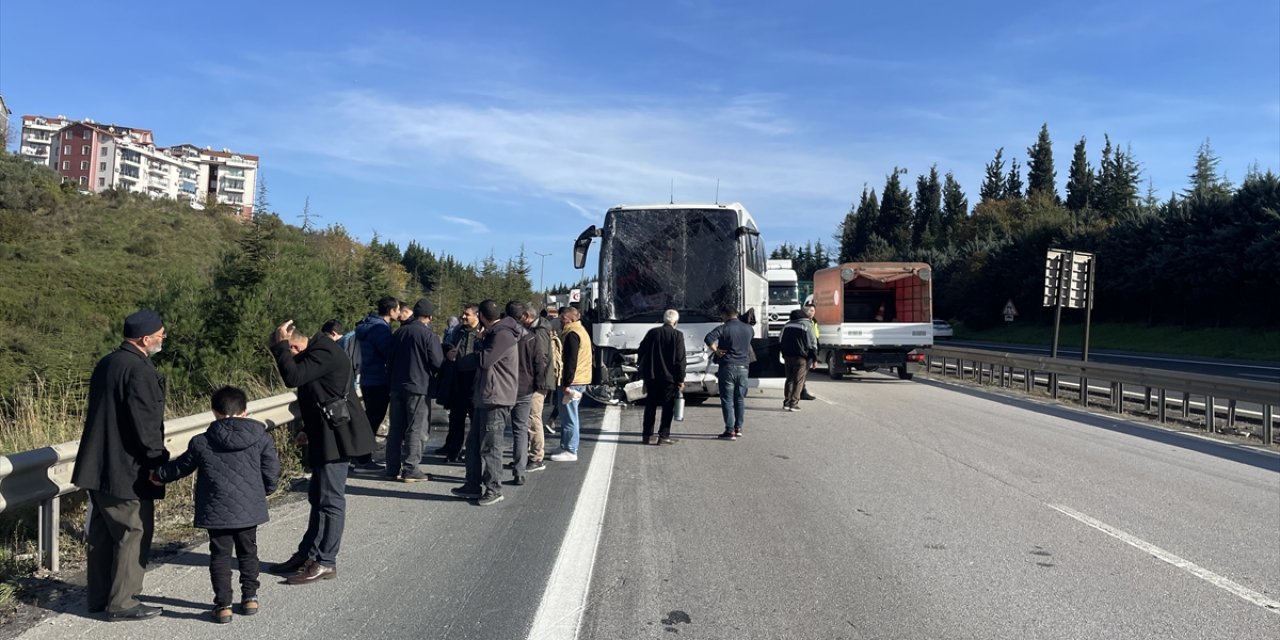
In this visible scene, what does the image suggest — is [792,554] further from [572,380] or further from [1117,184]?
[1117,184]

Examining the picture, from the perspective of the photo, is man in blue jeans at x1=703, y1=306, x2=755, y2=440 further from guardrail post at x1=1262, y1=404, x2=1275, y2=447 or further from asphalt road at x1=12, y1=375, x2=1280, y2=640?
guardrail post at x1=1262, y1=404, x2=1275, y2=447

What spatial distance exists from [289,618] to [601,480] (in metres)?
4.36

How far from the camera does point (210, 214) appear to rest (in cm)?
7125

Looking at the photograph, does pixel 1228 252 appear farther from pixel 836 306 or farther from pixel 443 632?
pixel 443 632

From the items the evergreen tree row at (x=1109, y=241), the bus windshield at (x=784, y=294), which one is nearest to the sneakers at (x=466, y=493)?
the bus windshield at (x=784, y=294)

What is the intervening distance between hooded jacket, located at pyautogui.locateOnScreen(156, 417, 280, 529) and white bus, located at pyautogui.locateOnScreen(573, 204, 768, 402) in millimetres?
9676

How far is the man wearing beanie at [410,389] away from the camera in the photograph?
852cm

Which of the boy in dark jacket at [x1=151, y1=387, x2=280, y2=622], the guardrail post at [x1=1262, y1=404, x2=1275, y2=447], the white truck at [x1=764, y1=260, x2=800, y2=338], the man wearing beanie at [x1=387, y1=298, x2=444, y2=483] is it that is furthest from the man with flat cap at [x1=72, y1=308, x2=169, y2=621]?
the white truck at [x1=764, y1=260, x2=800, y2=338]

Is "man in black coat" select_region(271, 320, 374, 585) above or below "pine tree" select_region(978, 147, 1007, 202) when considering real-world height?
below

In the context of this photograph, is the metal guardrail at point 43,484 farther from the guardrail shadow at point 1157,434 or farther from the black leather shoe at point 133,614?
the guardrail shadow at point 1157,434

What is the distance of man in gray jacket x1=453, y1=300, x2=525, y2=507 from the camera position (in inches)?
300

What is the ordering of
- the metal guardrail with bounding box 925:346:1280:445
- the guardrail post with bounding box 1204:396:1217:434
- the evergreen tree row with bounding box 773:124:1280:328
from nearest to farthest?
the metal guardrail with bounding box 925:346:1280:445
the guardrail post with bounding box 1204:396:1217:434
the evergreen tree row with bounding box 773:124:1280:328

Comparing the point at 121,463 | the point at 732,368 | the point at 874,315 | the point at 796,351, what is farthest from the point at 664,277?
the point at 874,315

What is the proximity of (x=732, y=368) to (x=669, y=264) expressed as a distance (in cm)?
310
